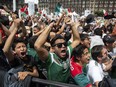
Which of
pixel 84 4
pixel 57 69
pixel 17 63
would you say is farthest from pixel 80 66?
pixel 84 4

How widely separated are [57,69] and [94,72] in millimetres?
462

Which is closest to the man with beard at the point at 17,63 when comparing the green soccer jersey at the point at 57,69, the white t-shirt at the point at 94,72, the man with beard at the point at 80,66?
the green soccer jersey at the point at 57,69

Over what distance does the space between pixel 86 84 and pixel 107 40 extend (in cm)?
168

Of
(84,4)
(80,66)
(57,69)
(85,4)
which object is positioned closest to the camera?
(57,69)

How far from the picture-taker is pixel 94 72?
420 cm

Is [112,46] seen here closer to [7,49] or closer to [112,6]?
[7,49]

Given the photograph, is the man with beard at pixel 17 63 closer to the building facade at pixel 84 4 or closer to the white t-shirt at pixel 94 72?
the white t-shirt at pixel 94 72

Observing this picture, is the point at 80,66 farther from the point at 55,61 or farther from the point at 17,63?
the point at 17,63

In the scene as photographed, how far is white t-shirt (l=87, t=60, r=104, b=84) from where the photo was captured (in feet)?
13.6

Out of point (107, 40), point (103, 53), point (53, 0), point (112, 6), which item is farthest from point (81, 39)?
point (112, 6)

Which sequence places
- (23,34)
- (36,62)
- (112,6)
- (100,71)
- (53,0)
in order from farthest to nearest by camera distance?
(112,6), (53,0), (23,34), (36,62), (100,71)

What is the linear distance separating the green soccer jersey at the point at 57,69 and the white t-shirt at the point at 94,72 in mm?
290

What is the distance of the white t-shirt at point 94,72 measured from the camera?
414 centimetres

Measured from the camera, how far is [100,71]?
13.9 ft
